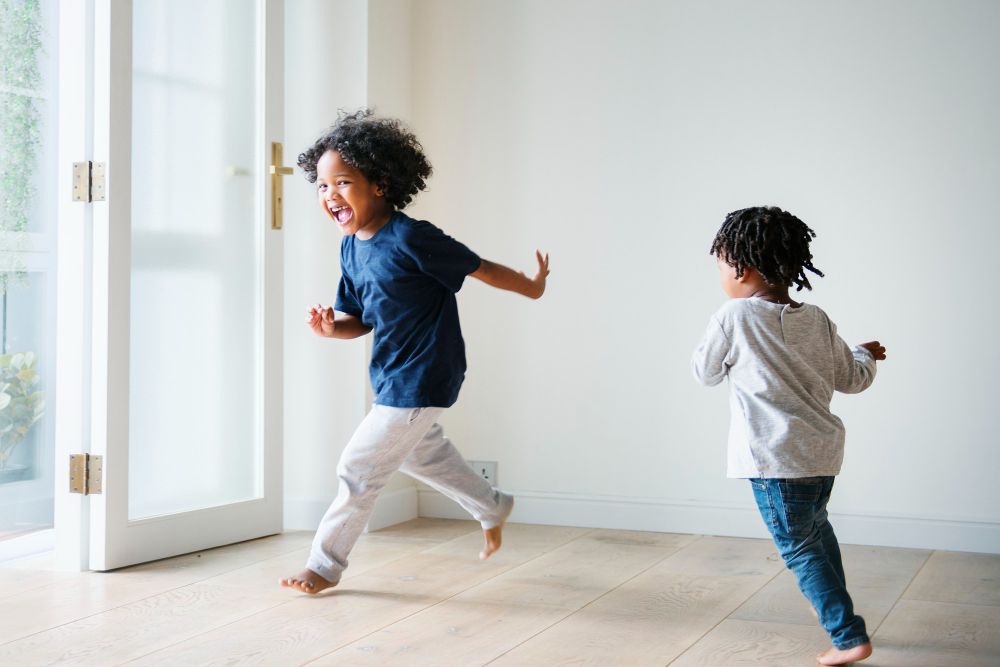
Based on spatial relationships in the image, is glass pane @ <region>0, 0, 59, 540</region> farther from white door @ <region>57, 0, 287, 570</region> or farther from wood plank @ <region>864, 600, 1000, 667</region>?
wood plank @ <region>864, 600, 1000, 667</region>

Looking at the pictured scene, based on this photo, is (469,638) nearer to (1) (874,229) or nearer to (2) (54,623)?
(2) (54,623)

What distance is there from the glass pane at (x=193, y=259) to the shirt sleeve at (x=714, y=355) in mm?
1387

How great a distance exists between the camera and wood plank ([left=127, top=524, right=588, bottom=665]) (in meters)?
1.78

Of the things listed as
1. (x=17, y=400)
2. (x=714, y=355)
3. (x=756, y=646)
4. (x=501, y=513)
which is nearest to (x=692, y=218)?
(x=501, y=513)

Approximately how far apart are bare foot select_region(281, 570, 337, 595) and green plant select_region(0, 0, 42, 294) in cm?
111

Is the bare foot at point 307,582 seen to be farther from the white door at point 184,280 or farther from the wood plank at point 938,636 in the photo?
the wood plank at point 938,636

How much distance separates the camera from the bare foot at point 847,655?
1.72m

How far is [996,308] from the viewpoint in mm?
2688

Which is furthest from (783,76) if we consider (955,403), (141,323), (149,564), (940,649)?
(149,564)

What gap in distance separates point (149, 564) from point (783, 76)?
2.07 meters

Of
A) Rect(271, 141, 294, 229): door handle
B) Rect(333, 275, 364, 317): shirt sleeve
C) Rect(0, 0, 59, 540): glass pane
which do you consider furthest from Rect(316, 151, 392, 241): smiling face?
Rect(0, 0, 59, 540): glass pane

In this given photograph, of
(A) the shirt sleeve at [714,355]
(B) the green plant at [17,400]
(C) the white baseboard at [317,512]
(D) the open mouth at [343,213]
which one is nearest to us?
(A) the shirt sleeve at [714,355]

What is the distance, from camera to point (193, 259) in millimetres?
2688

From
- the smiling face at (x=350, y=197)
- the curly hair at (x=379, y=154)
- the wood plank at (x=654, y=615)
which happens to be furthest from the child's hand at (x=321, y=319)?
the wood plank at (x=654, y=615)
